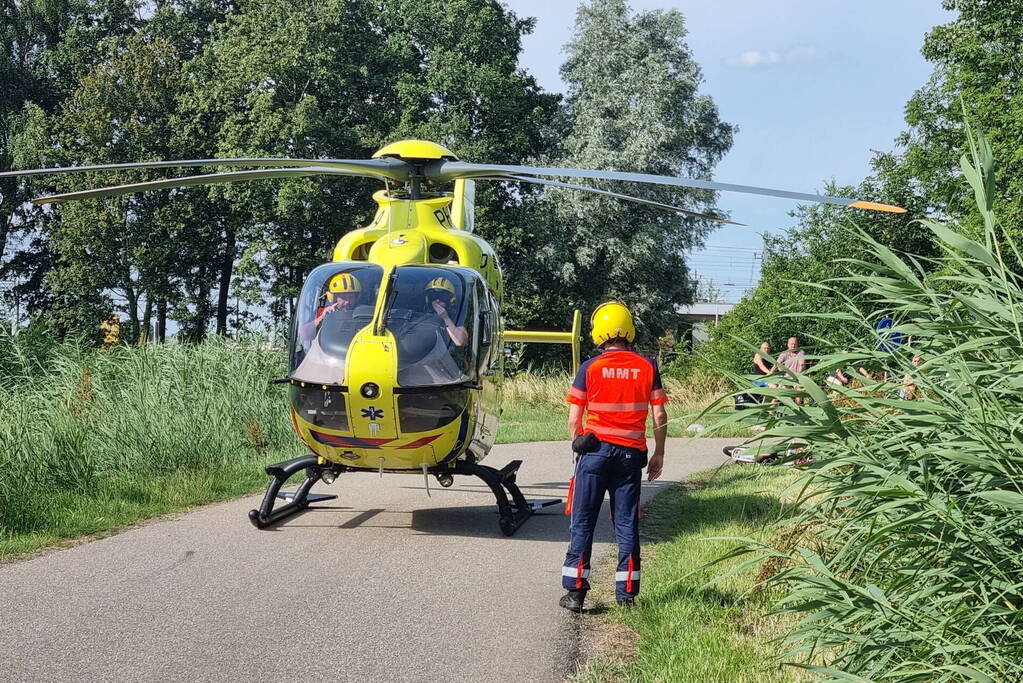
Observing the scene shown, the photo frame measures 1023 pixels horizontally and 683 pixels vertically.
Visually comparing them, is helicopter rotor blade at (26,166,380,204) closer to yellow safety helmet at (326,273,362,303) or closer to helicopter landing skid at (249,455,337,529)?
yellow safety helmet at (326,273,362,303)

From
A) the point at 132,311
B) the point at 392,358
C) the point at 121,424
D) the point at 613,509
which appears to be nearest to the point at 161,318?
the point at 132,311

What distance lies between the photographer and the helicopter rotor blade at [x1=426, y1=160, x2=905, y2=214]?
668cm

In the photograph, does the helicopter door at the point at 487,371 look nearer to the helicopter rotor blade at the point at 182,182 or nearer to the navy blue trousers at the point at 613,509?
the helicopter rotor blade at the point at 182,182

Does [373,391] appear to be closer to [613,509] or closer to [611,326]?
[611,326]

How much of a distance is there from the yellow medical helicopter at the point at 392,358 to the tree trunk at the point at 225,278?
122ft

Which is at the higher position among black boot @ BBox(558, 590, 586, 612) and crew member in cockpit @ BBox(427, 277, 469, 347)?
crew member in cockpit @ BBox(427, 277, 469, 347)

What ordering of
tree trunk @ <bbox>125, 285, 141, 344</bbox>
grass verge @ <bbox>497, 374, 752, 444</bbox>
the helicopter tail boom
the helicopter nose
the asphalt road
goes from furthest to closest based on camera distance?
tree trunk @ <bbox>125, 285, 141, 344</bbox> → grass verge @ <bbox>497, 374, 752, 444</bbox> → the helicopter tail boom → the helicopter nose → the asphalt road

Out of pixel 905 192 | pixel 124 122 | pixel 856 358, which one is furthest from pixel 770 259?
pixel 124 122

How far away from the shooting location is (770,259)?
27.0 m

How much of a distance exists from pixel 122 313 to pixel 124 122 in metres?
8.06

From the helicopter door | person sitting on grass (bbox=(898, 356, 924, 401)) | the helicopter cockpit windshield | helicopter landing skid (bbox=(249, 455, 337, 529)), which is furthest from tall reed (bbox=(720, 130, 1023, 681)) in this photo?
helicopter landing skid (bbox=(249, 455, 337, 529))

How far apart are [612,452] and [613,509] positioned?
1.29 ft

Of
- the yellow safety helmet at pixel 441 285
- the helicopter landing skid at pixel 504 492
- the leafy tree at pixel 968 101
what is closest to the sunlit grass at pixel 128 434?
the helicopter landing skid at pixel 504 492

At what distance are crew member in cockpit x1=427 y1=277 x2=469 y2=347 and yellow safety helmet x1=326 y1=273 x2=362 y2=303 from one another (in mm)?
632
